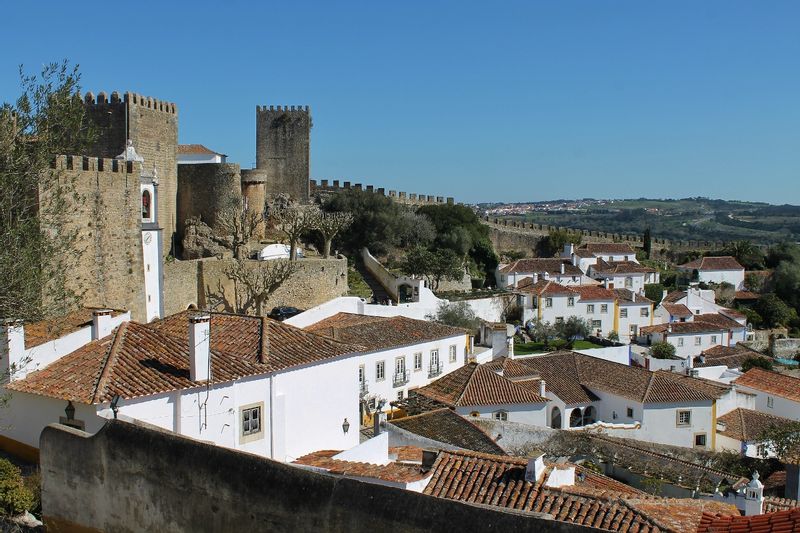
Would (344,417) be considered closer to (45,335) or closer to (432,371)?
(45,335)

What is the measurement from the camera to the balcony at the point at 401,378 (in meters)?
22.8

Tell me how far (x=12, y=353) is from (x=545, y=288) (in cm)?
3295

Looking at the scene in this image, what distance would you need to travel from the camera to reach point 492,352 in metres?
29.8

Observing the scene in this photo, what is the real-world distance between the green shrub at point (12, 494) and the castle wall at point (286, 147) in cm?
3388

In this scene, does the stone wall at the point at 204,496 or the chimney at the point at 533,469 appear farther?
the chimney at the point at 533,469

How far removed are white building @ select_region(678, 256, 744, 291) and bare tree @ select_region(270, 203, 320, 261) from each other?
28.9 m

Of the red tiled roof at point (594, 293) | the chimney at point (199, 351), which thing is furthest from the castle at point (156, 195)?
the red tiled roof at point (594, 293)

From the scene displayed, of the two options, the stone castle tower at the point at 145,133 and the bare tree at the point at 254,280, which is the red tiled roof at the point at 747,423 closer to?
the bare tree at the point at 254,280

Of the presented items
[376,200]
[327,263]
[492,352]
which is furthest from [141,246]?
[376,200]

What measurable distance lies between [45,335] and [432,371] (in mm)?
14109

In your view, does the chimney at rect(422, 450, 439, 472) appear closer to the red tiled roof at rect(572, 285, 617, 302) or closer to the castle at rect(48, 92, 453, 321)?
the castle at rect(48, 92, 453, 321)

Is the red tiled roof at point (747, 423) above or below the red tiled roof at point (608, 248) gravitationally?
below

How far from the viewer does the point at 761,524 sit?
220 inches

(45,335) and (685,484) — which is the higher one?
(45,335)
